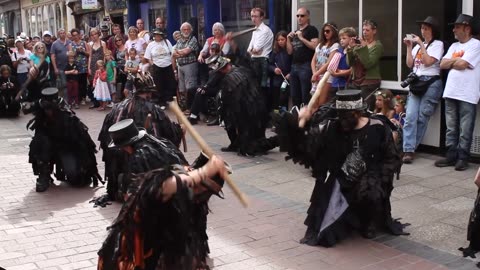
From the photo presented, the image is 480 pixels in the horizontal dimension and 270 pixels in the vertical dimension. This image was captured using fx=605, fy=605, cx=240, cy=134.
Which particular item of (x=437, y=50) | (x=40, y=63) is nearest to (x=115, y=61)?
(x=40, y=63)

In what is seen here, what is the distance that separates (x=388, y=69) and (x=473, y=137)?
1849mm

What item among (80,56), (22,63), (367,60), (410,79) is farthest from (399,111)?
(22,63)

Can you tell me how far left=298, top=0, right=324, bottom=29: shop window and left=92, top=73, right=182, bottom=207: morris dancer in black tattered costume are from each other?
491 centimetres

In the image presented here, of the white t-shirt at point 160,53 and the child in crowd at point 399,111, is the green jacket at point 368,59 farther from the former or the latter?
the white t-shirt at point 160,53

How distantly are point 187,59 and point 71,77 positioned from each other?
4198mm

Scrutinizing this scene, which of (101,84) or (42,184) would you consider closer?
(42,184)

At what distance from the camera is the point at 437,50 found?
8039mm

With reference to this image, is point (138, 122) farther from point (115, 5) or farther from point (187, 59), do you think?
point (115, 5)

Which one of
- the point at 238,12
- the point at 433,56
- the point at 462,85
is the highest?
the point at 238,12

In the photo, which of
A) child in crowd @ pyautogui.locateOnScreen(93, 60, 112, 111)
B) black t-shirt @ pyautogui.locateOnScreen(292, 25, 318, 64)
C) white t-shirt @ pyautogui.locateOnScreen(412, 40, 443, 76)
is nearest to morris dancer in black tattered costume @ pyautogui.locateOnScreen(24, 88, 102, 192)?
black t-shirt @ pyautogui.locateOnScreen(292, 25, 318, 64)

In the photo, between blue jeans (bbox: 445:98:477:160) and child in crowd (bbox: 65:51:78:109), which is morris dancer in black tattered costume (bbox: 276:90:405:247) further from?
child in crowd (bbox: 65:51:78:109)

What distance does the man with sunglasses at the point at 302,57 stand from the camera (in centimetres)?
1008

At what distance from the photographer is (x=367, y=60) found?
347 inches

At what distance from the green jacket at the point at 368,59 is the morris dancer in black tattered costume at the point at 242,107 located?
152 centimetres
